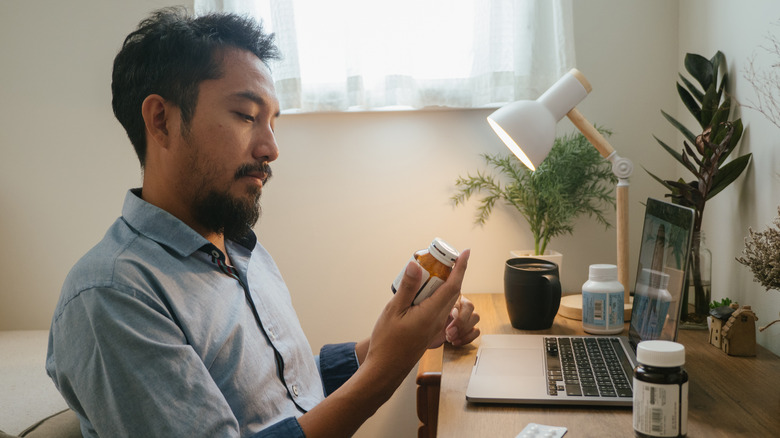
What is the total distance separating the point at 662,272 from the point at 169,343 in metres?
0.80

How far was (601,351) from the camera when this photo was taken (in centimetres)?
116

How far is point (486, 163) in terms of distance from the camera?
1.83 m

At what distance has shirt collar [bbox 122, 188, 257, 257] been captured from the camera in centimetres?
99

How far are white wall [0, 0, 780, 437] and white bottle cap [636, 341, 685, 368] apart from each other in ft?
3.36

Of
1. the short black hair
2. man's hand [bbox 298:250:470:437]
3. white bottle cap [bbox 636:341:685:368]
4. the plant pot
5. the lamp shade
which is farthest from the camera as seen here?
the plant pot

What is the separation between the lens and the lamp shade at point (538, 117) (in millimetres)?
1384

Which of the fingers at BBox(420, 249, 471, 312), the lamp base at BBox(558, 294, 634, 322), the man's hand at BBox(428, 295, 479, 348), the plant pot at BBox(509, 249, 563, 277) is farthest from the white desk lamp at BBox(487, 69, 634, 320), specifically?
the fingers at BBox(420, 249, 471, 312)

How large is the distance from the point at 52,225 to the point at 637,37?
71.5 inches

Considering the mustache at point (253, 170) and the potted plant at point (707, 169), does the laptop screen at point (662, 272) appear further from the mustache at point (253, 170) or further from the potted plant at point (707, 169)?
the mustache at point (253, 170)

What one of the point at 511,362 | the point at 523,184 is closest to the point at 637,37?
the point at 523,184

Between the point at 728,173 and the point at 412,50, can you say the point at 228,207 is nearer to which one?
the point at 412,50

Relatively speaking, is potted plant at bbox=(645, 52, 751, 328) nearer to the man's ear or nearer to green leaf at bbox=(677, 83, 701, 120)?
green leaf at bbox=(677, 83, 701, 120)

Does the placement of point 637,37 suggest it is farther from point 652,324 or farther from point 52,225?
point 52,225

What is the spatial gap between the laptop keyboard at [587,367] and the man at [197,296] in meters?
0.22
